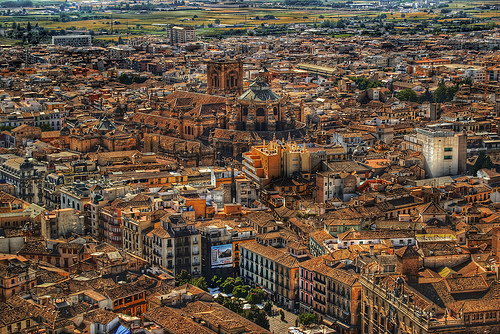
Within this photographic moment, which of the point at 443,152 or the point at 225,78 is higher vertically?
the point at 225,78

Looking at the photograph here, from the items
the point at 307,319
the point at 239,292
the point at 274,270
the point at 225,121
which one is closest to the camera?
the point at 307,319

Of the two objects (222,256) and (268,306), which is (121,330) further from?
(222,256)

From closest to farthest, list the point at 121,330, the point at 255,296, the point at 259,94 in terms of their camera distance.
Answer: the point at 121,330, the point at 255,296, the point at 259,94

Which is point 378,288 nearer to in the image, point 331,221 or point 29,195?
point 331,221

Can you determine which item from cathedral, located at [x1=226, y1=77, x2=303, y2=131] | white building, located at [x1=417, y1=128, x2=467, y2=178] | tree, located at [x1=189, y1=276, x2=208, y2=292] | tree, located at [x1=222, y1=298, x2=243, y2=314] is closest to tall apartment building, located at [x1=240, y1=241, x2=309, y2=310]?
tree, located at [x1=189, y1=276, x2=208, y2=292]

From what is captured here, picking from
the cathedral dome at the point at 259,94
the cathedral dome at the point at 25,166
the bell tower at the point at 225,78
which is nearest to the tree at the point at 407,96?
the bell tower at the point at 225,78

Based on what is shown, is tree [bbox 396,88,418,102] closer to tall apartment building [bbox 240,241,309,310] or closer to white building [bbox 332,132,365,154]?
white building [bbox 332,132,365,154]

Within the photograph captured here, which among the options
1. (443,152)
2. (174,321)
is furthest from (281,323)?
(443,152)

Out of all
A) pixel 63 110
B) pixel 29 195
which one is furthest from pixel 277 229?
pixel 63 110
